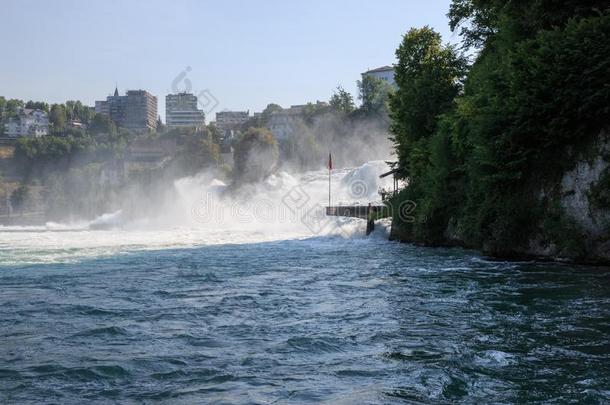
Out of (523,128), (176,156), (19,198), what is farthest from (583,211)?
(19,198)

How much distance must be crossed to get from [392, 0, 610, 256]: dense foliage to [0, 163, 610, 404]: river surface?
8.55 feet

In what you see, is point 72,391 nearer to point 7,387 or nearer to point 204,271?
point 7,387

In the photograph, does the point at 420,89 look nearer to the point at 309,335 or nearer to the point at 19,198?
the point at 309,335

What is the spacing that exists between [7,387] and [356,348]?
5099 mm

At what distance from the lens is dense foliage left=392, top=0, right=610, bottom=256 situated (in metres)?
20.6

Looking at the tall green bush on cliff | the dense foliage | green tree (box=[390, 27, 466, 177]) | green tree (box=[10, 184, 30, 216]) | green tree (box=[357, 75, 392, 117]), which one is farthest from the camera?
green tree (box=[10, 184, 30, 216])

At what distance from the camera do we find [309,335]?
11250mm

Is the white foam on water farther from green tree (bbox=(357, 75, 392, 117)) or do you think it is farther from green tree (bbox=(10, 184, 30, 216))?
green tree (bbox=(10, 184, 30, 216))

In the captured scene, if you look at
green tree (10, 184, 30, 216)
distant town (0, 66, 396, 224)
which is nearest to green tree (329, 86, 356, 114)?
distant town (0, 66, 396, 224)

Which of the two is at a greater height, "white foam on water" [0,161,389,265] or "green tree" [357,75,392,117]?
"green tree" [357,75,392,117]

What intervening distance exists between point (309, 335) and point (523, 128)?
14060mm

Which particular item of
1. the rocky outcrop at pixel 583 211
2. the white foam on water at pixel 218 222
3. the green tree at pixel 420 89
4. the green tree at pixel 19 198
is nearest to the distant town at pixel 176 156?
the green tree at pixel 19 198

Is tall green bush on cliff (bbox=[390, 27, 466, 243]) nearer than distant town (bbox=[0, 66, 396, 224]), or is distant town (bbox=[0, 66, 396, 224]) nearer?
tall green bush on cliff (bbox=[390, 27, 466, 243])

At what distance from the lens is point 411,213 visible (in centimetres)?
3519
